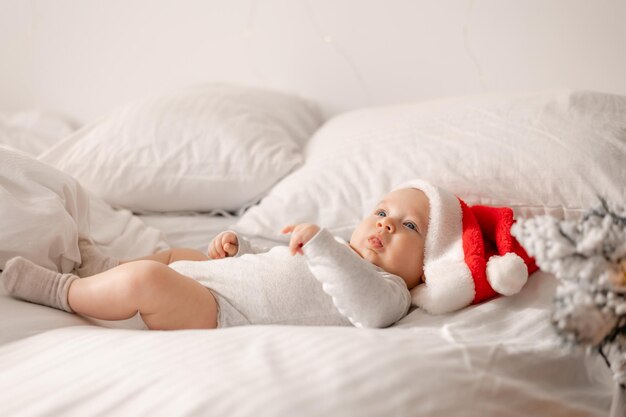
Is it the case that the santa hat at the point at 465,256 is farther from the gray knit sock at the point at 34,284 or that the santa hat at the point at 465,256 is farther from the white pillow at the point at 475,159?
the gray knit sock at the point at 34,284

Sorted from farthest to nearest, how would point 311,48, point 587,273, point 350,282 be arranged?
1. point 311,48
2. point 350,282
3. point 587,273

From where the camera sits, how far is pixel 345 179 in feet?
4.51

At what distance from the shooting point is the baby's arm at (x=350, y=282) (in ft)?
3.19

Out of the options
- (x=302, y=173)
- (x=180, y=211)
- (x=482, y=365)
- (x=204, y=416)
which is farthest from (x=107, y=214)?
(x=482, y=365)

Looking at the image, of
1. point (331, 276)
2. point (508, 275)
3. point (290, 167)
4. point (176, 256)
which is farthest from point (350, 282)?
point (290, 167)

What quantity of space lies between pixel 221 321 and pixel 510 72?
1.02 meters

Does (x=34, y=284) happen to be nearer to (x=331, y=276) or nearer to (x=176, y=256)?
(x=176, y=256)

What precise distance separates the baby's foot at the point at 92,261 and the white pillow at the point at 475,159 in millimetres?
298

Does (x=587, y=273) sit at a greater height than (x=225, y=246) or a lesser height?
greater

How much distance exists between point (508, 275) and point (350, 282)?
0.24m

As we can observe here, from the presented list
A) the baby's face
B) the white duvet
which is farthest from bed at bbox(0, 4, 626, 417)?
the baby's face

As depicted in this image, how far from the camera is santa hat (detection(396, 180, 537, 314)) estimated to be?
3.32 feet

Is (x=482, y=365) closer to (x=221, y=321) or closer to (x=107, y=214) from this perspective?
(x=221, y=321)

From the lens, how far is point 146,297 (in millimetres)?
1012
